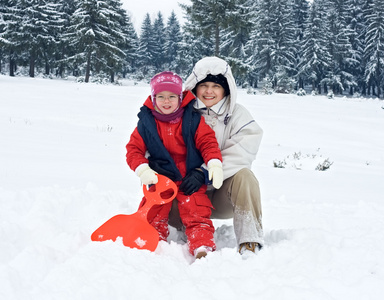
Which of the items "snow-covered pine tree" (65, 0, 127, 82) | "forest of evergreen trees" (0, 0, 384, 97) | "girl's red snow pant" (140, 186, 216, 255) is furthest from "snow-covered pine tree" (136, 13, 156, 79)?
"girl's red snow pant" (140, 186, 216, 255)

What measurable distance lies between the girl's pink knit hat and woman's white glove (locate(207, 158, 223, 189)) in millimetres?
666

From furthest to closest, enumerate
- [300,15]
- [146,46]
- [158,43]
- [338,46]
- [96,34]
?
[158,43] < [146,46] < [300,15] < [338,46] < [96,34]

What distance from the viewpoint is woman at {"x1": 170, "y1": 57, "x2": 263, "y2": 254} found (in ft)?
8.08

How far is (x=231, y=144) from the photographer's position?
9.09 feet

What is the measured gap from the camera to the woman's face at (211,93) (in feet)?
9.34

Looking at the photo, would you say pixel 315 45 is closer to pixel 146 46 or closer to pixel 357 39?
pixel 357 39

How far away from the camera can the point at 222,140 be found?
113 inches

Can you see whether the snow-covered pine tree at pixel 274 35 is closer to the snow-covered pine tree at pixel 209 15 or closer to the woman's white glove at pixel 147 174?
the snow-covered pine tree at pixel 209 15

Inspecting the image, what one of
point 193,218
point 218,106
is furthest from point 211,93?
point 193,218

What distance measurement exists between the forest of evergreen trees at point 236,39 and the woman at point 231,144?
61.1 feet

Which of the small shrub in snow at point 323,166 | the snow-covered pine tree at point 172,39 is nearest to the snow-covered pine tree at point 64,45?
the snow-covered pine tree at point 172,39

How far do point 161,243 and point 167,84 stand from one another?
1228mm

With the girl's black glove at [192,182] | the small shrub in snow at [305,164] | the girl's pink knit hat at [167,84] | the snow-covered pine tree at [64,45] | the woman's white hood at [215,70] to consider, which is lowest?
the small shrub in snow at [305,164]

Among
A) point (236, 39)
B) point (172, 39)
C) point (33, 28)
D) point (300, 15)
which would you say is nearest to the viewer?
point (33, 28)
